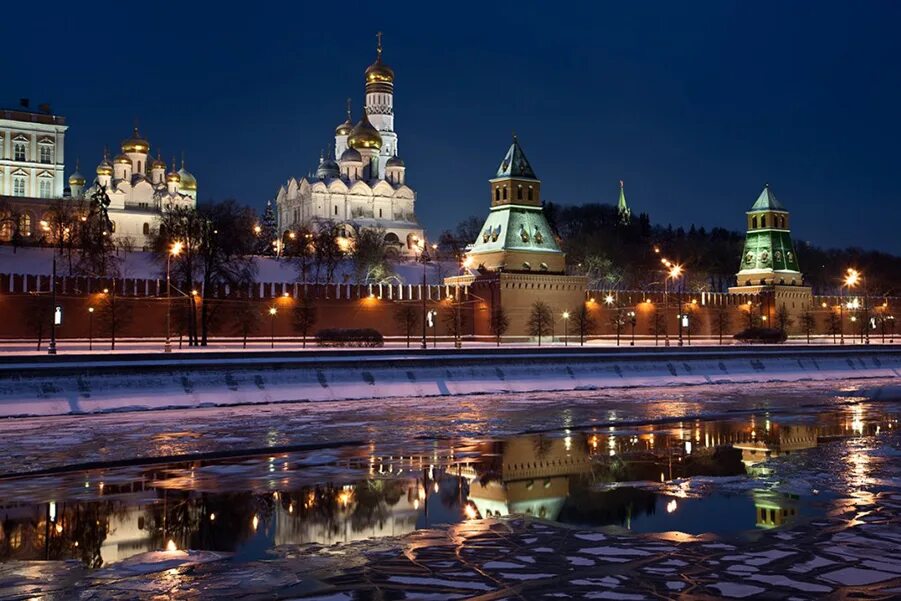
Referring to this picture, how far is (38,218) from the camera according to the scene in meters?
81.2

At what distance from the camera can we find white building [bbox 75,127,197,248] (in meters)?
85.5

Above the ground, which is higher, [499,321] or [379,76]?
[379,76]

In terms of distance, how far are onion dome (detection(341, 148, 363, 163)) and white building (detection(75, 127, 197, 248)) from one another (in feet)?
43.7

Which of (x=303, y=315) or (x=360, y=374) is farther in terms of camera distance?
(x=303, y=315)

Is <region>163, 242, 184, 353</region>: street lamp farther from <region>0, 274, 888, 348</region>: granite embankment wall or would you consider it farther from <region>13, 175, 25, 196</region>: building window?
<region>13, 175, 25, 196</region>: building window

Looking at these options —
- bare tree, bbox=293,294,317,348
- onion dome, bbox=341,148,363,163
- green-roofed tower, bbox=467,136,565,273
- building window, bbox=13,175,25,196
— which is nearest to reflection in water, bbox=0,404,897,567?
bare tree, bbox=293,294,317,348

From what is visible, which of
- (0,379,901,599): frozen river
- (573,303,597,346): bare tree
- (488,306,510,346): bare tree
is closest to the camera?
(0,379,901,599): frozen river

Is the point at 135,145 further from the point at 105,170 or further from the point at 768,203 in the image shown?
the point at 768,203

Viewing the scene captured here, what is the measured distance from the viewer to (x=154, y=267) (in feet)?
225

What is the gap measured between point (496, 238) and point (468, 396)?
2678 centimetres

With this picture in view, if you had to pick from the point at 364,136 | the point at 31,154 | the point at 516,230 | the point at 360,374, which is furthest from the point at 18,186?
the point at 360,374

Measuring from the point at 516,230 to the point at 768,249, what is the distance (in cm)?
2239

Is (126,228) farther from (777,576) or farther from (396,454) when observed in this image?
(777,576)

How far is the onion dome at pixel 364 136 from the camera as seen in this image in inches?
3674
